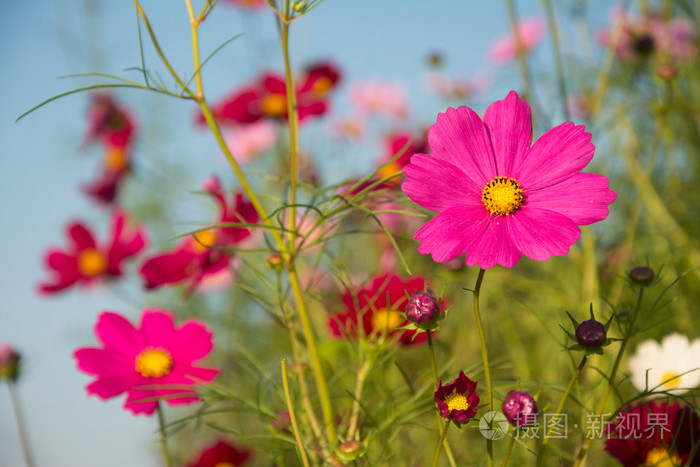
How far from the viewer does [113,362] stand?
0.54 m

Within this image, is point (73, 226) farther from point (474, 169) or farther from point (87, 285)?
point (474, 169)

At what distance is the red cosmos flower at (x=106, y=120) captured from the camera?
4.50ft

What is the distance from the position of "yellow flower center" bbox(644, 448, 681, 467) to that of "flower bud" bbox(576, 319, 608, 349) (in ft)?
0.51

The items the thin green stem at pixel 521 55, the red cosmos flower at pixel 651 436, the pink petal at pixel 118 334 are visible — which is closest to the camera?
the red cosmos flower at pixel 651 436

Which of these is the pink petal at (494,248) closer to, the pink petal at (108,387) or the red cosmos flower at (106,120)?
the pink petal at (108,387)

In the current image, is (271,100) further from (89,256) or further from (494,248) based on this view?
(494,248)

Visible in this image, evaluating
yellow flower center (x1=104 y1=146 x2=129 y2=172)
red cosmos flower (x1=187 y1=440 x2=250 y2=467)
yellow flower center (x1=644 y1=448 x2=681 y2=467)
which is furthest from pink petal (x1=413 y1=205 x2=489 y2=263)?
yellow flower center (x1=104 y1=146 x2=129 y2=172)

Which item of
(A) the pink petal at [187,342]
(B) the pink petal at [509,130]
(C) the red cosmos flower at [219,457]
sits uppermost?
(B) the pink petal at [509,130]

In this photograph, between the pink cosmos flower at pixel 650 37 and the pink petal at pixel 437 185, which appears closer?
the pink petal at pixel 437 185

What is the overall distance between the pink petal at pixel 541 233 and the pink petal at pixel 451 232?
0.8 inches

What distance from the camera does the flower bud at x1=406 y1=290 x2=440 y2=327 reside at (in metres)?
0.33

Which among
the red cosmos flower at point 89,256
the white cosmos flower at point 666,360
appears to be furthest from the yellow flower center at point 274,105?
the white cosmos flower at point 666,360

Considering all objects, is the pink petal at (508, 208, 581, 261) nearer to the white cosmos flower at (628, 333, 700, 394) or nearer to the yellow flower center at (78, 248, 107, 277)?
the white cosmos flower at (628, 333, 700, 394)

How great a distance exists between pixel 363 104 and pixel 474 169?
56.5 inches
